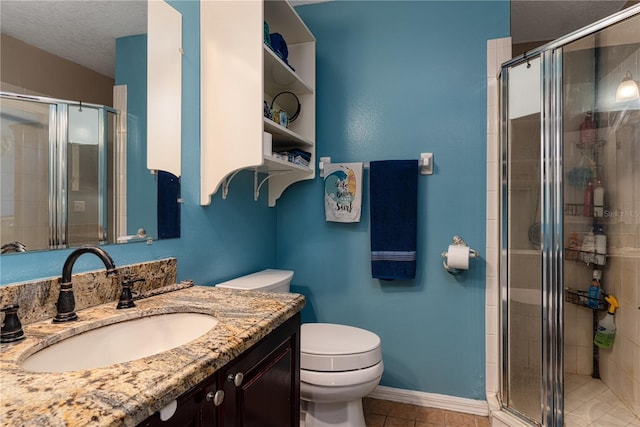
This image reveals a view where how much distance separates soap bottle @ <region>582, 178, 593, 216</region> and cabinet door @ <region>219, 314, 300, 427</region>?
1.36 meters

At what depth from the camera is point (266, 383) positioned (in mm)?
948

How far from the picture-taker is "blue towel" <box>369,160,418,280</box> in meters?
1.93

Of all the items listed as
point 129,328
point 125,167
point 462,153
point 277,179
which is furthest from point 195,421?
point 462,153

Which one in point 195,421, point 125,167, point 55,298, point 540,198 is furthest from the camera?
point 540,198

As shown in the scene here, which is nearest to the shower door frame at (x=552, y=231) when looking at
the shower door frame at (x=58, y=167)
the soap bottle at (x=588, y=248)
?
the soap bottle at (x=588, y=248)

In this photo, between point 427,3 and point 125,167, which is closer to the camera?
point 125,167

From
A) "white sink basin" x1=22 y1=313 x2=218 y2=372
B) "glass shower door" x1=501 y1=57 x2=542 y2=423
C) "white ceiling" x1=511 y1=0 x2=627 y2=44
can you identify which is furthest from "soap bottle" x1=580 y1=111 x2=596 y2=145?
"white sink basin" x1=22 y1=313 x2=218 y2=372

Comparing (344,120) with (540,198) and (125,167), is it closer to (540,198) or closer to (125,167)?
(540,198)

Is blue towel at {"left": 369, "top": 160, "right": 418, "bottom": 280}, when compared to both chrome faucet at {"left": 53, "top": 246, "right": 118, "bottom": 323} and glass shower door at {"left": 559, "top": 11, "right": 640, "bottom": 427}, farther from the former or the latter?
chrome faucet at {"left": 53, "top": 246, "right": 118, "bottom": 323}

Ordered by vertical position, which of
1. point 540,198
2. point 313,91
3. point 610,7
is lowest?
point 540,198

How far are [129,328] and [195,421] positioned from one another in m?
0.39

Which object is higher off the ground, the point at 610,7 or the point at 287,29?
the point at 610,7

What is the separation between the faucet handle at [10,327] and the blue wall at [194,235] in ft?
0.42

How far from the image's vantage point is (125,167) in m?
1.14
